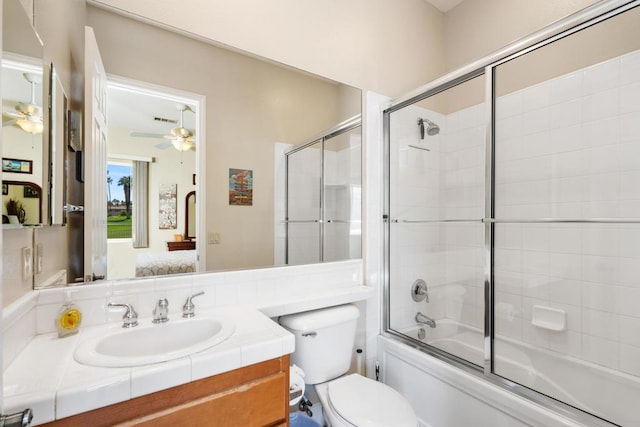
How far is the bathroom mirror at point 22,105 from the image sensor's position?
2.56ft

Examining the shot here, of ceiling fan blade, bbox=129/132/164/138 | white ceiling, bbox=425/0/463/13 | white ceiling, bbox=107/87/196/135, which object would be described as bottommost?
ceiling fan blade, bbox=129/132/164/138

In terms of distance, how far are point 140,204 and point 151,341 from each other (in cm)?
54

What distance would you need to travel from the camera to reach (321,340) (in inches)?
62.5

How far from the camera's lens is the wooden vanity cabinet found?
2.67 ft

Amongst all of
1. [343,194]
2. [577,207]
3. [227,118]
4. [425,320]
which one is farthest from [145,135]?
[577,207]

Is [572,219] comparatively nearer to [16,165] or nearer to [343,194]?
[343,194]

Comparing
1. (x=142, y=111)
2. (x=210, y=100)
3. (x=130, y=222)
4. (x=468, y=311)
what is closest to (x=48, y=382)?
(x=130, y=222)

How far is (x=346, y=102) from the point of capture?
200 cm

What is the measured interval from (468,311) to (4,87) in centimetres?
256

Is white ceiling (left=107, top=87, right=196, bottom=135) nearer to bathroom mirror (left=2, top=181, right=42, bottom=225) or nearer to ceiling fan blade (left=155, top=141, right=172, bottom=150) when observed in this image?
ceiling fan blade (left=155, top=141, right=172, bottom=150)

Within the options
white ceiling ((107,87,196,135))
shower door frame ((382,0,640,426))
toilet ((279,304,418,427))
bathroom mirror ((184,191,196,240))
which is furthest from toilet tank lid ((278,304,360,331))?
white ceiling ((107,87,196,135))

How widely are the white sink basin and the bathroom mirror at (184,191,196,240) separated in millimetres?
380

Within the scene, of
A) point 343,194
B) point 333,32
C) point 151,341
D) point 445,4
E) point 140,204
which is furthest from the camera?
point 445,4

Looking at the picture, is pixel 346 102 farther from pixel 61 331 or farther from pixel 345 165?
pixel 61 331
